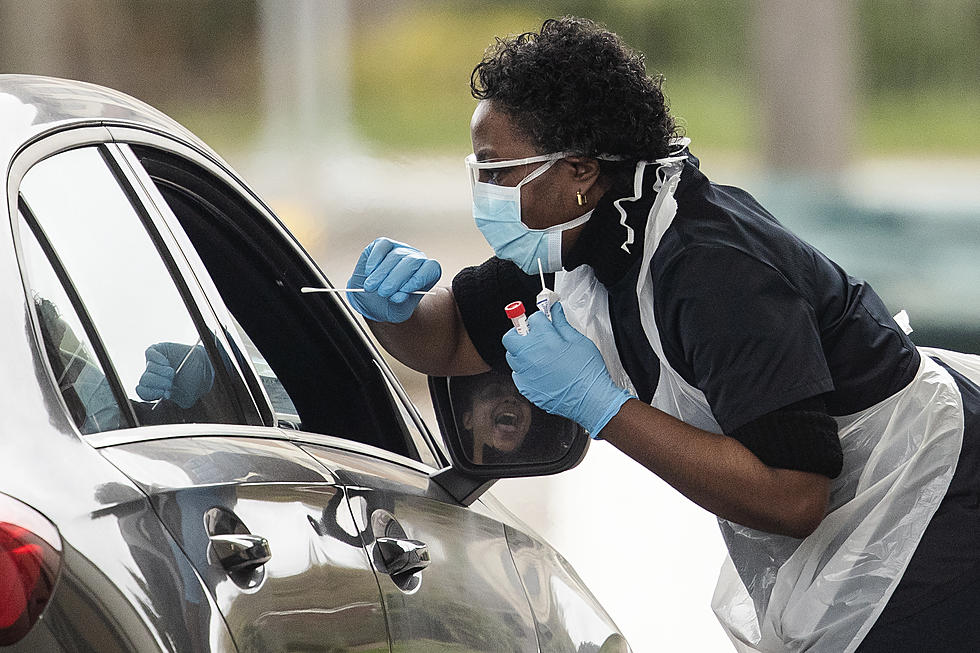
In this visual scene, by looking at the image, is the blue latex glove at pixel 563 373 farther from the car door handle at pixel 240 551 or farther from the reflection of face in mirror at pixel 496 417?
the car door handle at pixel 240 551

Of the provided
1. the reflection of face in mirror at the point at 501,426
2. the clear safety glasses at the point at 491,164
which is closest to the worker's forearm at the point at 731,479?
the reflection of face in mirror at the point at 501,426

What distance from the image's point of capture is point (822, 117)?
11.2 m

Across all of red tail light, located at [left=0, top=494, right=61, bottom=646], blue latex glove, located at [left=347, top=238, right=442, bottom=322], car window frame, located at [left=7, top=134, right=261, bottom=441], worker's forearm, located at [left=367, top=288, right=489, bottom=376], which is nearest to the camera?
red tail light, located at [left=0, top=494, right=61, bottom=646]

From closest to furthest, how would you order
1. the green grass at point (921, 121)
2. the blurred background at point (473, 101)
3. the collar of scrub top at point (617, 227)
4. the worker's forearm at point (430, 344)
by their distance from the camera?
the collar of scrub top at point (617, 227) < the worker's forearm at point (430, 344) < the blurred background at point (473, 101) < the green grass at point (921, 121)

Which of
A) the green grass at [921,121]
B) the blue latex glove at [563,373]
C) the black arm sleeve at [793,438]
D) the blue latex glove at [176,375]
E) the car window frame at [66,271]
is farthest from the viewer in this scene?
the green grass at [921,121]

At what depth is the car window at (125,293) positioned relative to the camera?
52.5 inches

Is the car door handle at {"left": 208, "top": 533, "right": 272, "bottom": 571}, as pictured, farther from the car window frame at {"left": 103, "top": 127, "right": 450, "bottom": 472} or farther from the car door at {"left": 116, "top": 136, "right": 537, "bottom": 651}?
the car window frame at {"left": 103, "top": 127, "right": 450, "bottom": 472}

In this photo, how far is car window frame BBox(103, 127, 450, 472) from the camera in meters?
1.58

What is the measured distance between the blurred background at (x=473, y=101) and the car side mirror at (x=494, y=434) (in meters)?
7.52

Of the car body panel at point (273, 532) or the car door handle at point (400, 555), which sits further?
the car door handle at point (400, 555)

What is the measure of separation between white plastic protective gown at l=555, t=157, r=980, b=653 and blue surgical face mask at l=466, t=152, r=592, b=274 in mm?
148

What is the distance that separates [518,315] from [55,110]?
802mm

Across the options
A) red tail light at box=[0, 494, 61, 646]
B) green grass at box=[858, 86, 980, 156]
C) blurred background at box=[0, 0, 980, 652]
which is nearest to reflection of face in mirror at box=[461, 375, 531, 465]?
red tail light at box=[0, 494, 61, 646]

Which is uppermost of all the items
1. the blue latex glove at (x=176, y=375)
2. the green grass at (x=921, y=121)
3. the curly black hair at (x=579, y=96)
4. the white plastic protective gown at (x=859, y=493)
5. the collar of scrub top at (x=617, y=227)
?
the curly black hair at (x=579, y=96)
